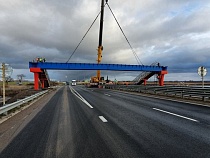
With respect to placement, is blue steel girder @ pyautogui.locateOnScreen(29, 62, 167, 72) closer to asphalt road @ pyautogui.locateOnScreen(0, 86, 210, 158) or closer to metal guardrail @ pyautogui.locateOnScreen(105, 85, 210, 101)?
metal guardrail @ pyautogui.locateOnScreen(105, 85, 210, 101)

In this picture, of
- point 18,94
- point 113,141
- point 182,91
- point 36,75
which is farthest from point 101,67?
point 113,141

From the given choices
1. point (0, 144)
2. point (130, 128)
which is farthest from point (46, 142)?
point (130, 128)

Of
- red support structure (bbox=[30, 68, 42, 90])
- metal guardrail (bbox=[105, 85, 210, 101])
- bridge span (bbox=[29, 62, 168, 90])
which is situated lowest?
metal guardrail (bbox=[105, 85, 210, 101])

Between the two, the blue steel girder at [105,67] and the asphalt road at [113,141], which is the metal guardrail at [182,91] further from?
the blue steel girder at [105,67]

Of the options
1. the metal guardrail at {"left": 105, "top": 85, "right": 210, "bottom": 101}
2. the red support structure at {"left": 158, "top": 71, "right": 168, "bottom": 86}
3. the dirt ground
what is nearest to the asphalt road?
the metal guardrail at {"left": 105, "top": 85, "right": 210, "bottom": 101}

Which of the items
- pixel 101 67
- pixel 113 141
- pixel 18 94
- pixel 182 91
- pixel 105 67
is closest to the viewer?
pixel 113 141

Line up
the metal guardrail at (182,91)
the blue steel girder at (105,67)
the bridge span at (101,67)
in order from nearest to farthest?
the metal guardrail at (182,91) < the bridge span at (101,67) < the blue steel girder at (105,67)

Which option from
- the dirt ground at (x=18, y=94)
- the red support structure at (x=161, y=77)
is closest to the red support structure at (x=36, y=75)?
the dirt ground at (x=18, y=94)

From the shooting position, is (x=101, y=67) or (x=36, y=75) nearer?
(x=36, y=75)

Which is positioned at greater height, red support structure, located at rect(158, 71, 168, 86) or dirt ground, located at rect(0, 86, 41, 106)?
red support structure, located at rect(158, 71, 168, 86)

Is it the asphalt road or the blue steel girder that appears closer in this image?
the asphalt road

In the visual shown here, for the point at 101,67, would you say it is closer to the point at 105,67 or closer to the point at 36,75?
the point at 105,67

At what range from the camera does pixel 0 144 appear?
543 cm

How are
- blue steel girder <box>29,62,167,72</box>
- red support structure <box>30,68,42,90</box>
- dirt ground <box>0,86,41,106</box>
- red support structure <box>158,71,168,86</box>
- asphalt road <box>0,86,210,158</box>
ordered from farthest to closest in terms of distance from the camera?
1. red support structure <box>158,71,168,86</box>
2. blue steel girder <box>29,62,167,72</box>
3. red support structure <box>30,68,42,90</box>
4. dirt ground <box>0,86,41,106</box>
5. asphalt road <box>0,86,210,158</box>
